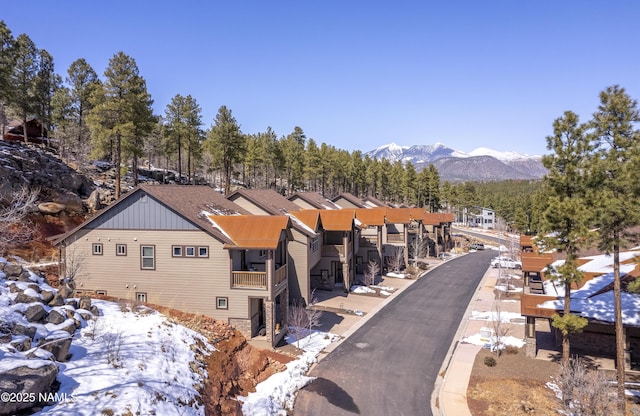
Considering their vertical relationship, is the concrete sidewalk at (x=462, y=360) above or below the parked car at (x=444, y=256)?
below

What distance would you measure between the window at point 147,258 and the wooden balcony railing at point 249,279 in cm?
524

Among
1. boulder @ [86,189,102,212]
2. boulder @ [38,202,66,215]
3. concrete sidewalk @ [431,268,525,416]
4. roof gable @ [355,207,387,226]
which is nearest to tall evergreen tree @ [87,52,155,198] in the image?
boulder @ [86,189,102,212]

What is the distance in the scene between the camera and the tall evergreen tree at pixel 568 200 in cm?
1755

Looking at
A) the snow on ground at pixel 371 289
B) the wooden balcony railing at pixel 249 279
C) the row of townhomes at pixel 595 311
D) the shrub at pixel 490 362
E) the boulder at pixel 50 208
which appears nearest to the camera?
the row of townhomes at pixel 595 311

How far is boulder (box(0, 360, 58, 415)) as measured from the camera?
368 inches

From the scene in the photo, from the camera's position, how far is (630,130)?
16.6 metres

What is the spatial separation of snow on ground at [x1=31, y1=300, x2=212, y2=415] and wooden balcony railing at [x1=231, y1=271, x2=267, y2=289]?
14.4 ft

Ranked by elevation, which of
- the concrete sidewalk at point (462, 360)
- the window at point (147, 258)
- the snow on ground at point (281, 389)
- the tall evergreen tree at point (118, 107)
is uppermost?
the tall evergreen tree at point (118, 107)

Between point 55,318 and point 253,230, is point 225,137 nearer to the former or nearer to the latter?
point 253,230

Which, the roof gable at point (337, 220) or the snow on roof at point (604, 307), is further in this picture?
the roof gable at point (337, 220)

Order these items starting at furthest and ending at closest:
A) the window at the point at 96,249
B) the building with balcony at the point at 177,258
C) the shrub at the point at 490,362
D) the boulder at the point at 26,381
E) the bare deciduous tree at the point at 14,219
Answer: the window at the point at 96,249, the building with balcony at the point at 177,258, the shrub at the point at 490,362, the bare deciduous tree at the point at 14,219, the boulder at the point at 26,381

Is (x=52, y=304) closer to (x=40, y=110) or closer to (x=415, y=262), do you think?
(x=415, y=262)

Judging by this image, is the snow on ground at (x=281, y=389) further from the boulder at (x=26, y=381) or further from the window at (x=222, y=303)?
the boulder at (x=26, y=381)

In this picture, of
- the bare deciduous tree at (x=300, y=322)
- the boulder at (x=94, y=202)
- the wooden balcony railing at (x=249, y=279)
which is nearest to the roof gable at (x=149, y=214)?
the wooden balcony railing at (x=249, y=279)
